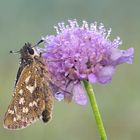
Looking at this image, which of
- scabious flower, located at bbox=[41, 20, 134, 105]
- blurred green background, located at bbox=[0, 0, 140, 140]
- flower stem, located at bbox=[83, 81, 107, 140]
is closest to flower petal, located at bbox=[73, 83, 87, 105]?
scabious flower, located at bbox=[41, 20, 134, 105]

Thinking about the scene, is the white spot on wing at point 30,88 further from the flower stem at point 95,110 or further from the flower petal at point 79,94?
the flower stem at point 95,110

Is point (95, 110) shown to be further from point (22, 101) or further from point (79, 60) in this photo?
point (22, 101)

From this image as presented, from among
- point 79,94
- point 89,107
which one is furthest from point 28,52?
point 89,107

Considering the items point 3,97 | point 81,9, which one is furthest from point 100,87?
point 81,9

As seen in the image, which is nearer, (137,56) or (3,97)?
(3,97)

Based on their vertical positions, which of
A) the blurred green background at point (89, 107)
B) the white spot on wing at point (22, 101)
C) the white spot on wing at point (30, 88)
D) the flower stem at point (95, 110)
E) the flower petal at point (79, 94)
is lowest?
the flower stem at point (95, 110)

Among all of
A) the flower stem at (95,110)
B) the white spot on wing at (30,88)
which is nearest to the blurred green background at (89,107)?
the white spot on wing at (30,88)

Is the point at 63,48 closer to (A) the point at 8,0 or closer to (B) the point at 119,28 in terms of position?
(B) the point at 119,28

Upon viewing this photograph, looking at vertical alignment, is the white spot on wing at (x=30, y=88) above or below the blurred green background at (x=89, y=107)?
below
